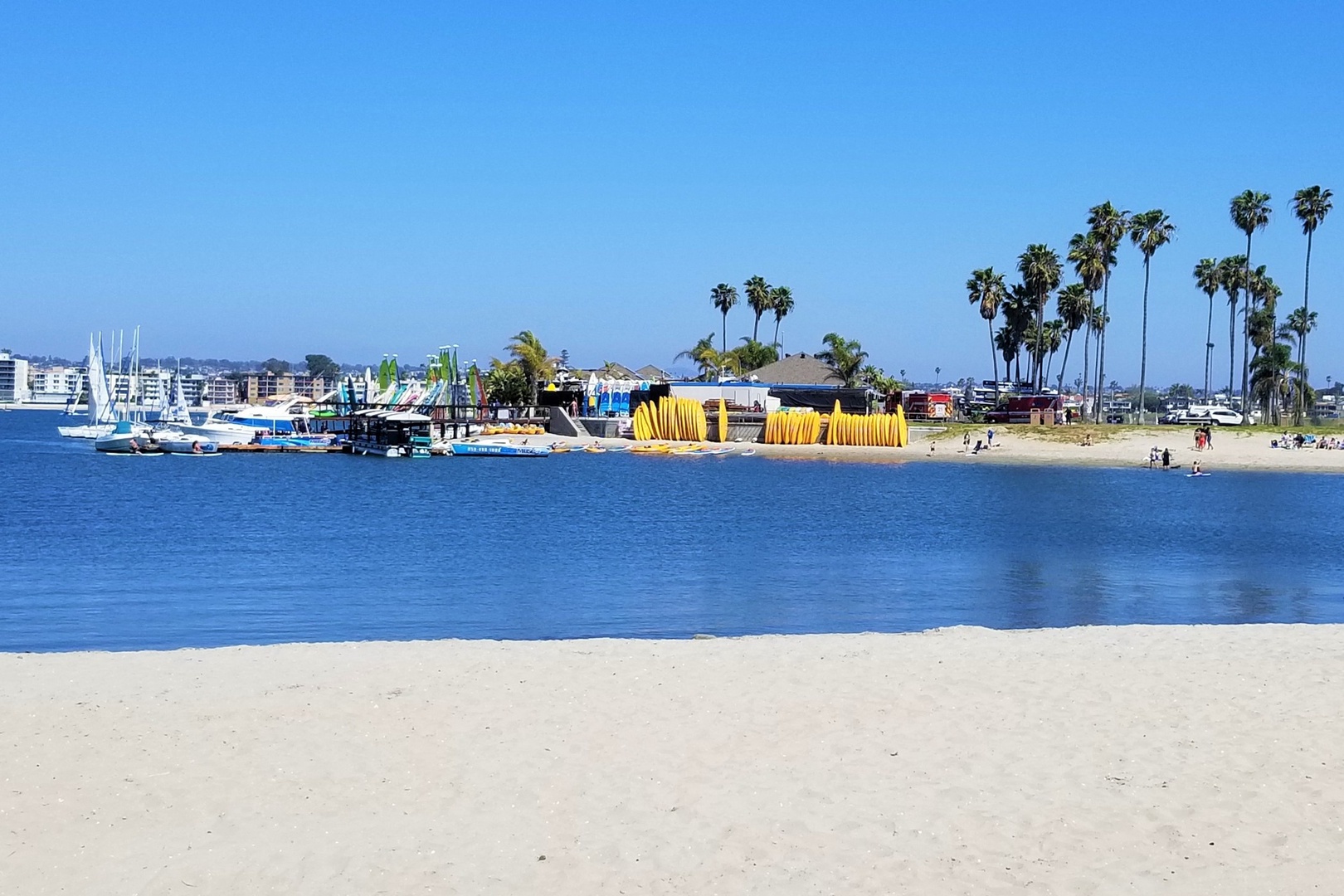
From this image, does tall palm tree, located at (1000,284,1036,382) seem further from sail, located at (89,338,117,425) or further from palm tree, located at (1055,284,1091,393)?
sail, located at (89,338,117,425)

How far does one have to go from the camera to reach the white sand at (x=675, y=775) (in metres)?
7.75

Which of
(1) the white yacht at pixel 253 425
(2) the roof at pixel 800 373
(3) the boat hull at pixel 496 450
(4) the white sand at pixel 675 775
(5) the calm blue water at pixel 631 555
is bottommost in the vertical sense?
(5) the calm blue water at pixel 631 555

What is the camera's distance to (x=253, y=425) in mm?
95812

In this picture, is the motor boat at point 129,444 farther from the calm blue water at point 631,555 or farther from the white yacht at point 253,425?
the calm blue water at point 631,555

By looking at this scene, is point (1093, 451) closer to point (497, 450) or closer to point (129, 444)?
point (497, 450)

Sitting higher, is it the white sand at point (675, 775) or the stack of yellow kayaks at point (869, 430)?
the stack of yellow kayaks at point (869, 430)

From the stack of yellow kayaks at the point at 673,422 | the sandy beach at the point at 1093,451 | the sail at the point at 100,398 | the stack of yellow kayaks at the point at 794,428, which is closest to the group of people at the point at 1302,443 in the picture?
the sandy beach at the point at 1093,451

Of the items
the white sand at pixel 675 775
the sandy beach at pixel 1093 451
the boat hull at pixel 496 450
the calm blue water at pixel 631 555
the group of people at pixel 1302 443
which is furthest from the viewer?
the boat hull at pixel 496 450

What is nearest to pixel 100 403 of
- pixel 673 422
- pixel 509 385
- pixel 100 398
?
pixel 100 398

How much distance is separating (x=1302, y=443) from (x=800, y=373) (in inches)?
1704

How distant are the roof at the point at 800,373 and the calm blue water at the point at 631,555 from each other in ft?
148

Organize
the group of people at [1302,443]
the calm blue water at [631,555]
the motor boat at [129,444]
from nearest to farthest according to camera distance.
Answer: the calm blue water at [631,555]
the group of people at [1302,443]
the motor boat at [129,444]

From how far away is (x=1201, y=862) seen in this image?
→ 788 centimetres

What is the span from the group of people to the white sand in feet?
215
